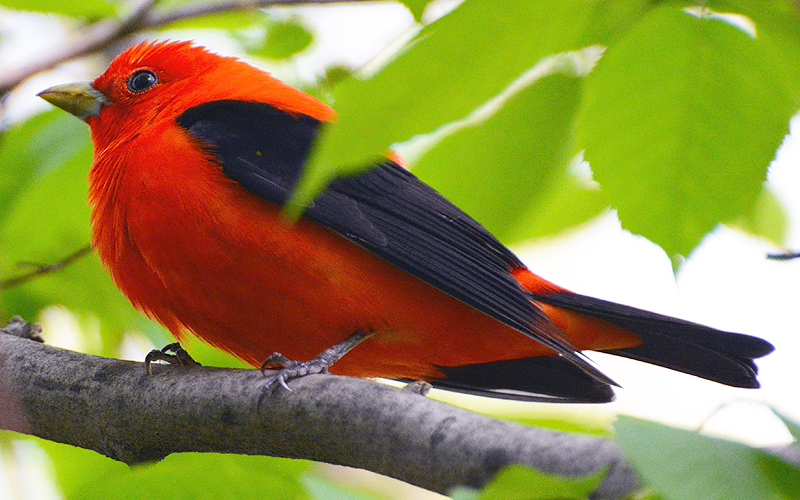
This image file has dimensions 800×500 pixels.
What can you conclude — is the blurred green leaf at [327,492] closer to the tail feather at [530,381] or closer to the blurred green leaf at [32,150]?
the blurred green leaf at [32,150]

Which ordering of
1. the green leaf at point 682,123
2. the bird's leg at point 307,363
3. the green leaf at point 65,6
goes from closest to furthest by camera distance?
1. the green leaf at point 682,123
2. the green leaf at point 65,6
3. the bird's leg at point 307,363

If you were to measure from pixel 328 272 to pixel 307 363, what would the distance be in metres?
0.33

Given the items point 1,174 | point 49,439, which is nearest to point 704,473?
point 49,439

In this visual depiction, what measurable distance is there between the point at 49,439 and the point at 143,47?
204cm

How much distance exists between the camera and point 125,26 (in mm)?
2500

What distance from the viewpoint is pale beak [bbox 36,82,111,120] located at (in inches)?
131

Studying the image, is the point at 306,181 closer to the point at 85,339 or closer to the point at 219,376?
the point at 219,376

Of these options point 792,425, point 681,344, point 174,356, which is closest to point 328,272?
point 174,356

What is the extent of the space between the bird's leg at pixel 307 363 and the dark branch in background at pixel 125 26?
112 cm

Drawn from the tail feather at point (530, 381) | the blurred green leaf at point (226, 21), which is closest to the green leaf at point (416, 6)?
the blurred green leaf at point (226, 21)

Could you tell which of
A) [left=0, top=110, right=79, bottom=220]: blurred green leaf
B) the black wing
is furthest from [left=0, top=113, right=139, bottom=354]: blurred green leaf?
the black wing

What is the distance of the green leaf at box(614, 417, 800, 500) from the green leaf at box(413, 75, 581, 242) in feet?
2.01

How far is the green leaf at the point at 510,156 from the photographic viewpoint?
1.50 meters

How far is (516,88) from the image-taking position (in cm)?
151
